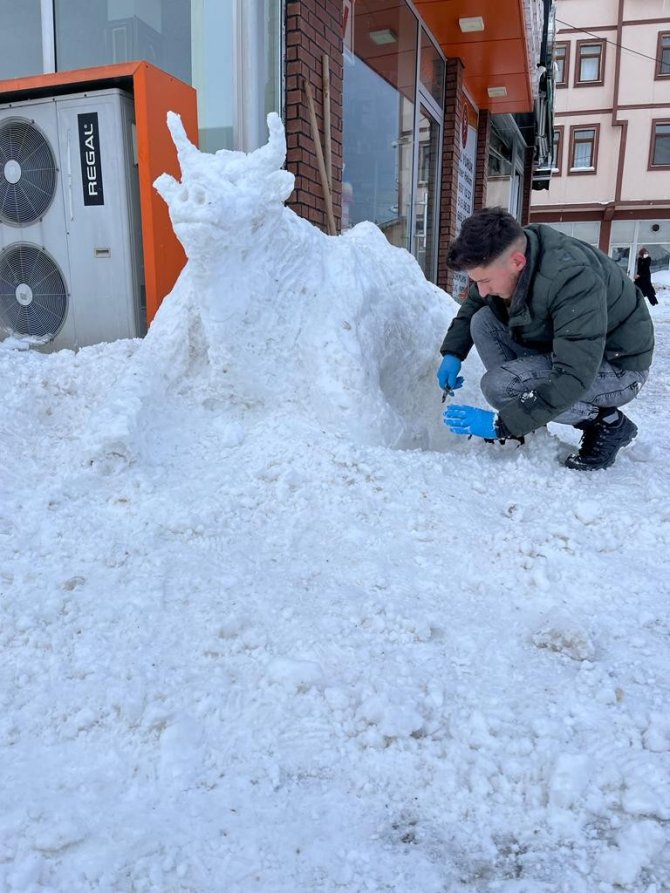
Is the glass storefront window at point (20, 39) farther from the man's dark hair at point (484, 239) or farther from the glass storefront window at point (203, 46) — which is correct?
the man's dark hair at point (484, 239)

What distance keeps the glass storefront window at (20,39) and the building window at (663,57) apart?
20.9 meters

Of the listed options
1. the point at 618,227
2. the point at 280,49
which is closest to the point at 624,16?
the point at 618,227

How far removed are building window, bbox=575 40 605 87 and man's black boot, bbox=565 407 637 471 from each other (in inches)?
856

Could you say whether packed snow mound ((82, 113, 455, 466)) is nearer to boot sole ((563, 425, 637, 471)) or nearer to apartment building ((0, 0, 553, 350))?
boot sole ((563, 425, 637, 471))

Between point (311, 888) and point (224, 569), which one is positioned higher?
point (224, 569)

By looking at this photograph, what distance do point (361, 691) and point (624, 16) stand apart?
23960 mm

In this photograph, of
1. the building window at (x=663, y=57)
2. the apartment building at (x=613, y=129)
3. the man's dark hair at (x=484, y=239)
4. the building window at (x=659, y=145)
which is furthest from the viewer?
the building window at (x=659, y=145)

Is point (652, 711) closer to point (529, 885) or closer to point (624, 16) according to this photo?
point (529, 885)

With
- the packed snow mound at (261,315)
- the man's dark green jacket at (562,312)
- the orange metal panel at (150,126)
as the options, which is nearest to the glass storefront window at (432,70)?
the orange metal panel at (150,126)

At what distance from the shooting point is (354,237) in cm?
318

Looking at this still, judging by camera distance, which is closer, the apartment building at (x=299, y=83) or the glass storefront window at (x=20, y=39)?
the apartment building at (x=299, y=83)

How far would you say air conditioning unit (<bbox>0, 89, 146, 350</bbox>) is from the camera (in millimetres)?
3395

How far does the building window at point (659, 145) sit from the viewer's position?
19844 millimetres

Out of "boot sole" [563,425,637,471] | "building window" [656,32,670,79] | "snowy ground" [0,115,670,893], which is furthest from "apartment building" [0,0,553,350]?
"building window" [656,32,670,79]
